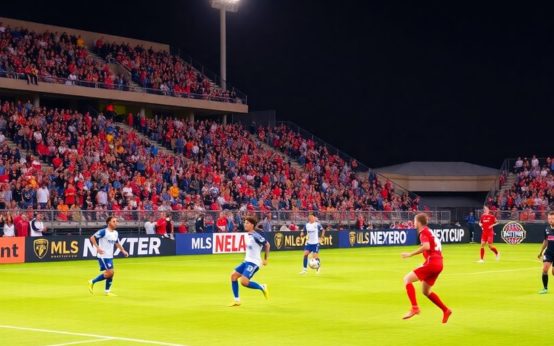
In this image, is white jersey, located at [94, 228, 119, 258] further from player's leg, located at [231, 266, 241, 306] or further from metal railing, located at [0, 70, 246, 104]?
metal railing, located at [0, 70, 246, 104]

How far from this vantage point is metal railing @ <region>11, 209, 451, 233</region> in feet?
125

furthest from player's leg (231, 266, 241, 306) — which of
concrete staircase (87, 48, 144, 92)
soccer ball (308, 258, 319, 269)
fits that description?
concrete staircase (87, 48, 144, 92)

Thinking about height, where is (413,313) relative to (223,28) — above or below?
below

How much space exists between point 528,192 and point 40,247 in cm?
3795

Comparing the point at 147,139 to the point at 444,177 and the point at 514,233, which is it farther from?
the point at 444,177

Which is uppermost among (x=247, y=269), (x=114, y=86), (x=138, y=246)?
(x=114, y=86)

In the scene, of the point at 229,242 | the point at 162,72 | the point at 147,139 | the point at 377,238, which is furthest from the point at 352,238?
the point at 162,72

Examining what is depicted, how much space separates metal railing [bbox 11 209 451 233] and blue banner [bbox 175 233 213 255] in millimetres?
1163

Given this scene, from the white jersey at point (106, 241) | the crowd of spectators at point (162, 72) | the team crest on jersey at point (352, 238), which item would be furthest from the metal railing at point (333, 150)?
the white jersey at point (106, 241)

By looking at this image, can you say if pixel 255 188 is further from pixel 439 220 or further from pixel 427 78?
pixel 427 78

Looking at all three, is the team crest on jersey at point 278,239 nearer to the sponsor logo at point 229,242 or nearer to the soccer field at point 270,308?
the sponsor logo at point 229,242

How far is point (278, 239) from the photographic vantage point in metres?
45.7

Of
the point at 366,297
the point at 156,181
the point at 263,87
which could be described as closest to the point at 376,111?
the point at 263,87

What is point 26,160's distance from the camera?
43000mm
